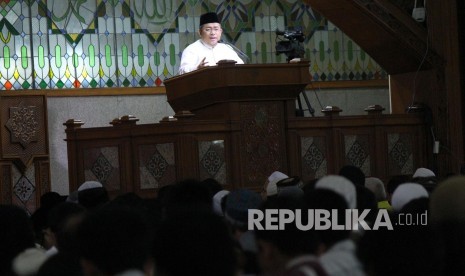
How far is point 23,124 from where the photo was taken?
1320cm

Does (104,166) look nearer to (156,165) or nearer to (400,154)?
(156,165)

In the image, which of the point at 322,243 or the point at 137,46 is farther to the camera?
the point at 137,46

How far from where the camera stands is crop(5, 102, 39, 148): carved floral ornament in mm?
13148

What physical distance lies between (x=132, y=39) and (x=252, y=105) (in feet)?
15.0

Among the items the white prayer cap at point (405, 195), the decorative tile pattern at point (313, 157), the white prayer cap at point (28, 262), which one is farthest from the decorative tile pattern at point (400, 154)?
the white prayer cap at point (28, 262)

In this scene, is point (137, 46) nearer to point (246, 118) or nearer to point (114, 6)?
point (114, 6)

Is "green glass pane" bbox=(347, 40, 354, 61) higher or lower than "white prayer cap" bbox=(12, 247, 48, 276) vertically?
higher

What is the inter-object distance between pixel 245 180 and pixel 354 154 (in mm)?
1363

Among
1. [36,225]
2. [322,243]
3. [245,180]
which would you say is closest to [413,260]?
[322,243]

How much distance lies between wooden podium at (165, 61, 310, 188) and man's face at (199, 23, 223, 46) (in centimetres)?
157

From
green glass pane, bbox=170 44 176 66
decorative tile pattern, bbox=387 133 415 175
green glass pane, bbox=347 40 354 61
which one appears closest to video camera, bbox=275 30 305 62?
decorative tile pattern, bbox=387 133 415 175

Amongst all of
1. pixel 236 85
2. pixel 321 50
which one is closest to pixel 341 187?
pixel 236 85

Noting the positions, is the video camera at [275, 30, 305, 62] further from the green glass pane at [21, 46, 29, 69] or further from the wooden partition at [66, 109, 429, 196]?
the green glass pane at [21, 46, 29, 69]

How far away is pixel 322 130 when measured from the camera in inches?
416
